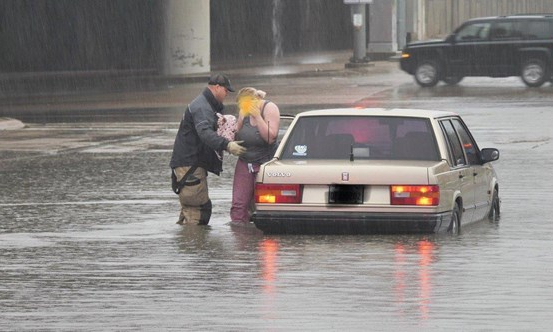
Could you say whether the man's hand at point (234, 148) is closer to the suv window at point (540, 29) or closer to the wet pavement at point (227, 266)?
the wet pavement at point (227, 266)

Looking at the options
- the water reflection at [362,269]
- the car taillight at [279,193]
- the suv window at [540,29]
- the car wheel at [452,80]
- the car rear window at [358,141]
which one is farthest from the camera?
the car wheel at [452,80]

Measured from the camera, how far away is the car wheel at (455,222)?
14.0m

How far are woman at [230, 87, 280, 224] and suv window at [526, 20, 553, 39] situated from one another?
28.5 metres

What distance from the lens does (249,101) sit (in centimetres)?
1510

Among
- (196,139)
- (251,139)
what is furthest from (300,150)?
(196,139)

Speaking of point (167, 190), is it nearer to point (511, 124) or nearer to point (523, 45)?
point (511, 124)

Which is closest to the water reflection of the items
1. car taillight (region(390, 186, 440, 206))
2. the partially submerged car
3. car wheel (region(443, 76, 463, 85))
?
the partially submerged car

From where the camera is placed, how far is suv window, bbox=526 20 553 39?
140 feet

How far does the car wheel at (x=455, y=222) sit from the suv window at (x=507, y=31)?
2923 centimetres

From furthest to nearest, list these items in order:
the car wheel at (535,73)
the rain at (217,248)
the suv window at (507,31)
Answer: the suv window at (507,31), the car wheel at (535,73), the rain at (217,248)

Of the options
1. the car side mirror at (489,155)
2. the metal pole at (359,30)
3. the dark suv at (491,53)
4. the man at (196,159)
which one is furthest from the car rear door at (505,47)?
the man at (196,159)

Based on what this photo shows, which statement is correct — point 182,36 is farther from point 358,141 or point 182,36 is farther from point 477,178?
point 358,141

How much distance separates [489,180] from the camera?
1568 cm

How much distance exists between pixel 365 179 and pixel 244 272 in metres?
2.04
